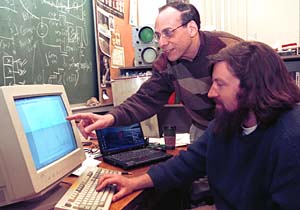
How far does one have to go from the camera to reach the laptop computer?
1.55 meters

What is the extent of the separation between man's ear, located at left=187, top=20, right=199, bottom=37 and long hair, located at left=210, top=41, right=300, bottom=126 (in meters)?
0.65

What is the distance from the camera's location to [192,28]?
5.77ft

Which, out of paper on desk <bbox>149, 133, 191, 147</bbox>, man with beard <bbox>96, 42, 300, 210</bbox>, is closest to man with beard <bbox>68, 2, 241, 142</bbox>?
paper on desk <bbox>149, 133, 191, 147</bbox>

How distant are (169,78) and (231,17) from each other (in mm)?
1778

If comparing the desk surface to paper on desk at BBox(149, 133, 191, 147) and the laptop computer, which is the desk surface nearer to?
the laptop computer

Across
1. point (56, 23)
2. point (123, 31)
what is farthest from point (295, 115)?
point (123, 31)

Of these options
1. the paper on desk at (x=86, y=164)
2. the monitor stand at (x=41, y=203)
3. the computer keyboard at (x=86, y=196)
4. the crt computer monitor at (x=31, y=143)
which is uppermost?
the crt computer monitor at (x=31, y=143)

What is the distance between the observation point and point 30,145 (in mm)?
1040

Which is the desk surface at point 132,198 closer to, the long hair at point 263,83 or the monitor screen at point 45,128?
the monitor screen at point 45,128

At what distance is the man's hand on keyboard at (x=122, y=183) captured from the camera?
46.5 inches

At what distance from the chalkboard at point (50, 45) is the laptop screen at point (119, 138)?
24.0 inches

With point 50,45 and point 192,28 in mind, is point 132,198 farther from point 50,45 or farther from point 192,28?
point 50,45

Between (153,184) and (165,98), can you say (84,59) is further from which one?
(153,184)

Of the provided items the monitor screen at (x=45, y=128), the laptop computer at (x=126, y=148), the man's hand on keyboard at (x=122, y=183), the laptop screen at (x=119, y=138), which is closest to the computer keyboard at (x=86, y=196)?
the man's hand on keyboard at (x=122, y=183)
